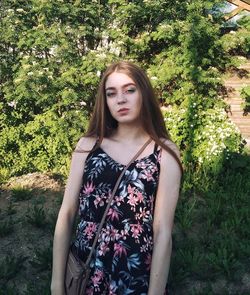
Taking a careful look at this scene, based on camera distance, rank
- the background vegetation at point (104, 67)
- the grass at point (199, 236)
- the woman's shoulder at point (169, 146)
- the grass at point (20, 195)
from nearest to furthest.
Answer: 1. the woman's shoulder at point (169, 146)
2. the grass at point (199, 236)
3. the grass at point (20, 195)
4. the background vegetation at point (104, 67)

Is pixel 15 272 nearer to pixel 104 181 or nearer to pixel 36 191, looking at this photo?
pixel 36 191

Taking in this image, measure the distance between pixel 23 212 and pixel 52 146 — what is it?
2.16 m

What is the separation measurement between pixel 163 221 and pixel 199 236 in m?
3.10

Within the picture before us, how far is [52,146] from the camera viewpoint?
7.32m

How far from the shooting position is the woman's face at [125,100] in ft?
6.06

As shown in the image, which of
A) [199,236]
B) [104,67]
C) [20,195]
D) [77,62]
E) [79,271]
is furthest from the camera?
[77,62]

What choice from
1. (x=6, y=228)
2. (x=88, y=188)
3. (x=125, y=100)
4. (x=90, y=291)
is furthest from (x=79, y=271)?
(x=6, y=228)

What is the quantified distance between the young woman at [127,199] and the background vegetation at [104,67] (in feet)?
13.6

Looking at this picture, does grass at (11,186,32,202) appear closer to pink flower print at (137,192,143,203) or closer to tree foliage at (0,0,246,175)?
tree foliage at (0,0,246,175)

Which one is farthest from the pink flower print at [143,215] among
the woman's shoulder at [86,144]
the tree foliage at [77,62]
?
the tree foliage at [77,62]

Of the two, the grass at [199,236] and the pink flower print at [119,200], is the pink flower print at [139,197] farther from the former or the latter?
the grass at [199,236]

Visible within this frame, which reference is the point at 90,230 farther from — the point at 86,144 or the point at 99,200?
the point at 86,144

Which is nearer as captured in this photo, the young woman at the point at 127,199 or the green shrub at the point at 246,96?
the young woman at the point at 127,199

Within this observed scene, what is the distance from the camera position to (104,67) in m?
7.25
